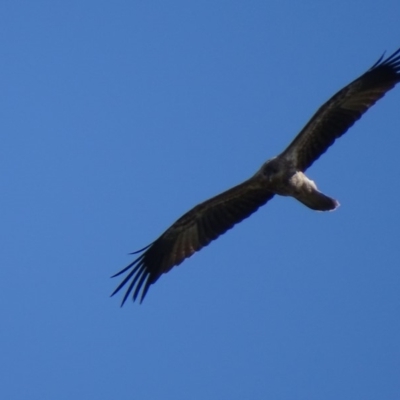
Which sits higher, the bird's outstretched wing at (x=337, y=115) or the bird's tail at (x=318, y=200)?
the bird's outstretched wing at (x=337, y=115)

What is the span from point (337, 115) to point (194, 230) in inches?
92.1

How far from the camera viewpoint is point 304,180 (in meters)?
11.5

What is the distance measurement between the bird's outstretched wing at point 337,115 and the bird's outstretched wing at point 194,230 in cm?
65

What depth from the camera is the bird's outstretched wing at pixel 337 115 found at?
11.5 meters

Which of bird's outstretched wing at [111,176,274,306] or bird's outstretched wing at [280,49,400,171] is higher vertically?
bird's outstretched wing at [280,49,400,171]

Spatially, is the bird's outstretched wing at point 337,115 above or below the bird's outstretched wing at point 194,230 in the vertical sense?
above

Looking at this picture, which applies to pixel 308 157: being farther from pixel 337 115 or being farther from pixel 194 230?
pixel 194 230

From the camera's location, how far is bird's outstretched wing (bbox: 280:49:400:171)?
1154 cm

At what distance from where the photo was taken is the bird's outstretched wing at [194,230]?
39.9ft

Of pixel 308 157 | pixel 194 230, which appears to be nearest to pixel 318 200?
pixel 308 157

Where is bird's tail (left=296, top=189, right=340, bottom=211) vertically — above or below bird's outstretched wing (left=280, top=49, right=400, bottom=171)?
below

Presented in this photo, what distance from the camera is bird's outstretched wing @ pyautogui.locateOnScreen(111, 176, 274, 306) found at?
478 inches

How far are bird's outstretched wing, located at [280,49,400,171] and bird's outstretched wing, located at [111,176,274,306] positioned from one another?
25.6 inches

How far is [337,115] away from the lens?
11578 mm
